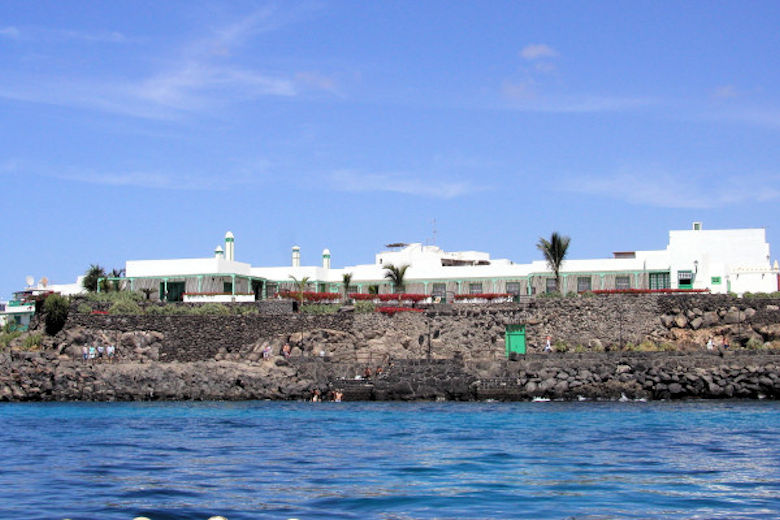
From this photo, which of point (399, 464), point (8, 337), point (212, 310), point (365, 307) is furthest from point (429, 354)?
Answer: point (399, 464)

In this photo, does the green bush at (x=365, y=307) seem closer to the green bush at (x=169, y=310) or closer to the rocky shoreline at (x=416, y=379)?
the rocky shoreline at (x=416, y=379)

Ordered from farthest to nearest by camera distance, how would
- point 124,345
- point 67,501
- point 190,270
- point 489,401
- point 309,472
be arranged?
point 190,270 → point 124,345 → point 489,401 → point 309,472 → point 67,501

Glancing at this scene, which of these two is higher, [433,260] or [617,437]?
[433,260]

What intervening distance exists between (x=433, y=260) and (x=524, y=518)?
4501cm

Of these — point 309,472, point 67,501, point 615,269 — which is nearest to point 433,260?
point 615,269

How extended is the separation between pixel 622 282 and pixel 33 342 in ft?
108

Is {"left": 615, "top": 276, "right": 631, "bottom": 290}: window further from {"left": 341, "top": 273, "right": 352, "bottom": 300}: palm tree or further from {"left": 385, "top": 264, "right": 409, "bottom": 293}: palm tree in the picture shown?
{"left": 341, "top": 273, "right": 352, "bottom": 300}: palm tree

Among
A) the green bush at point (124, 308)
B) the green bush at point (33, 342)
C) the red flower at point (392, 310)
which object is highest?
the green bush at point (124, 308)

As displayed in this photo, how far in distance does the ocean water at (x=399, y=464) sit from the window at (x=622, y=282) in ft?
57.2

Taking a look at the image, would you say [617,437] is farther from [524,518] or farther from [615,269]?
[615,269]

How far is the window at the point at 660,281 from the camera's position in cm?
5103

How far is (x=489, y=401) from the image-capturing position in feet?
132

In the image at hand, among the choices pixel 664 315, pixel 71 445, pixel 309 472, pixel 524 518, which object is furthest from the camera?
pixel 664 315

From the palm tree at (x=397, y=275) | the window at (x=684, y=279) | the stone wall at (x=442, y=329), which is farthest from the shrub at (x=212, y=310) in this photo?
the window at (x=684, y=279)
